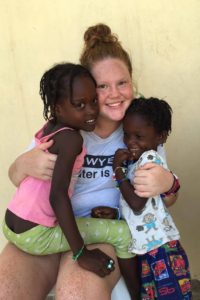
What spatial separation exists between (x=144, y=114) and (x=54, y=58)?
2.72 ft

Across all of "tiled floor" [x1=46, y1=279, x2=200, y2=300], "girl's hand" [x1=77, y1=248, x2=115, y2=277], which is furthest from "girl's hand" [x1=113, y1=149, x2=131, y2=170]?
"tiled floor" [x1=46, y1=279, x2=200, y2=300]

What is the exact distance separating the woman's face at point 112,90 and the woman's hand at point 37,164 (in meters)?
0.28

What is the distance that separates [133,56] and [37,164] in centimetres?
90

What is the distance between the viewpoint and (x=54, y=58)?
240cm

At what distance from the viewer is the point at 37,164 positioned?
1.70m

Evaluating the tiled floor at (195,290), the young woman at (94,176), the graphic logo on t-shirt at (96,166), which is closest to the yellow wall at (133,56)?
the tiled floor at (195,290)

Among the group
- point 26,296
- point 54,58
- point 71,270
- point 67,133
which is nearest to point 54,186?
point 67,133

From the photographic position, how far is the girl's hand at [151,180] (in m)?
1.66

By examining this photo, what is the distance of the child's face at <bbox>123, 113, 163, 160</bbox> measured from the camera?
68.9 inches

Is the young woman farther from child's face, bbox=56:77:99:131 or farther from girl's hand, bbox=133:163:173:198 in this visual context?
child's face, bbox=56:77:99:131

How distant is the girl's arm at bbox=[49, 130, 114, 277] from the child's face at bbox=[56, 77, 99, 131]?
2.4 inches

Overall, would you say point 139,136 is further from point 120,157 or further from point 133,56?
point 133,56

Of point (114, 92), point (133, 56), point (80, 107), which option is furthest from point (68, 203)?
point (133, 56)

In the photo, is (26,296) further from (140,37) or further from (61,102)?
(140,37)
